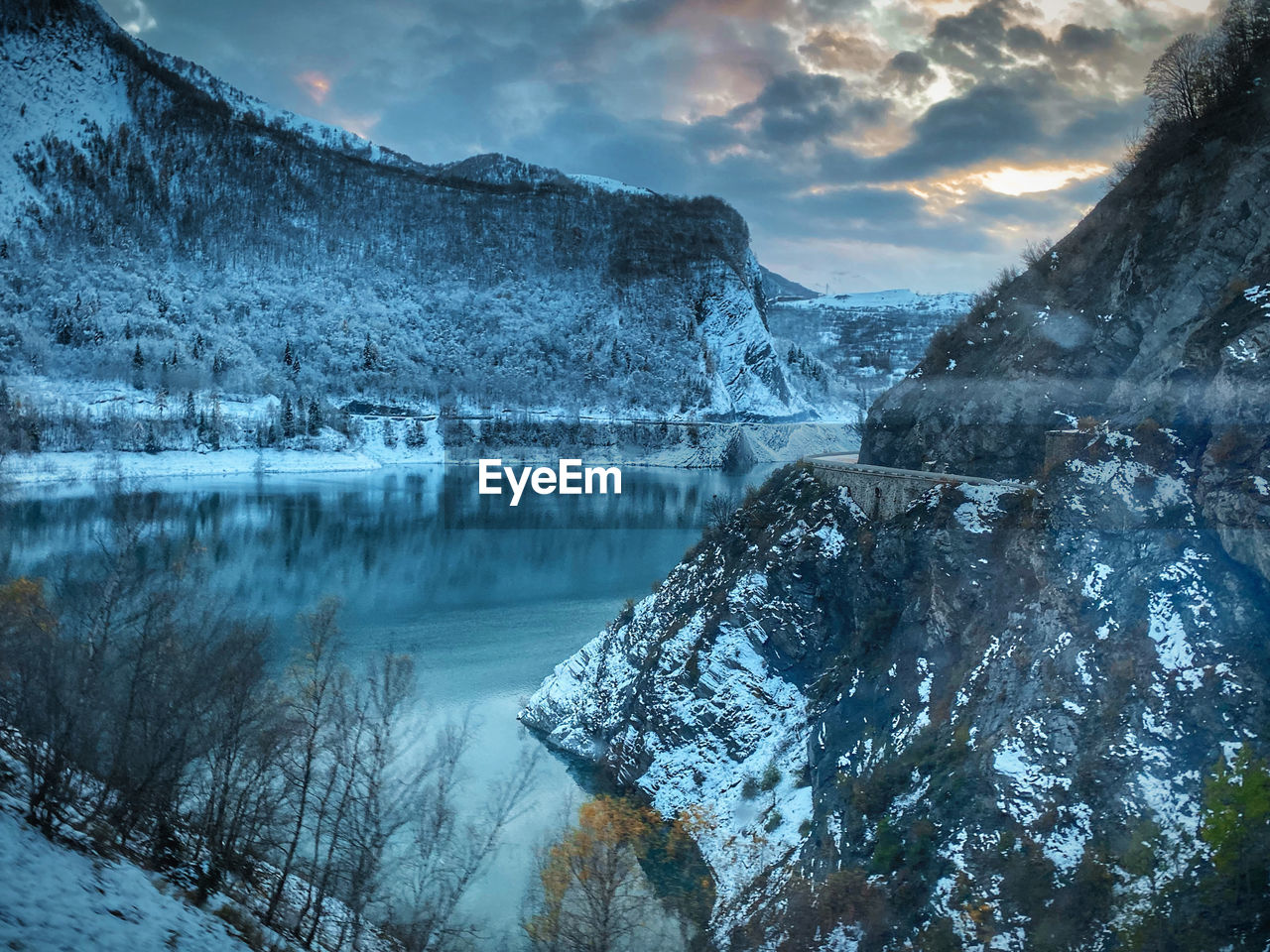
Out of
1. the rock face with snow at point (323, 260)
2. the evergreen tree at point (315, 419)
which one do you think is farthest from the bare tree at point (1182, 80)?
the rock face with snow at point (323, 260)

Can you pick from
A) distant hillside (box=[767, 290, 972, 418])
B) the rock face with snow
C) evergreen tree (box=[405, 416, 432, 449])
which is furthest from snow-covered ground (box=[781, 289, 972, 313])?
evergreen tree (box=[405, 416, 432, 449])

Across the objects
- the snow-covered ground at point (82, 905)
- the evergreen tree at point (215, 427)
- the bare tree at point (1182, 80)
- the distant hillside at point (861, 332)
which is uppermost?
the distant hillside at point (861, 332)

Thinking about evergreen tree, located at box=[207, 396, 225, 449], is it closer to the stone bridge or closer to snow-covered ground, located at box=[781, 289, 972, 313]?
the stone bridge

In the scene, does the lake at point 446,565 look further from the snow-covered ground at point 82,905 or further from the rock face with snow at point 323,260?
the rock face with snow at point 323,260

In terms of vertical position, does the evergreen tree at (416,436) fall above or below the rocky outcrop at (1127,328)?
below

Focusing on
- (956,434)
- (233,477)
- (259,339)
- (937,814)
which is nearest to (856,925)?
(937,814)

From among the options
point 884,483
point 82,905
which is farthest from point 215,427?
point 82,905
